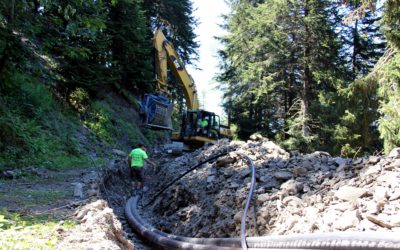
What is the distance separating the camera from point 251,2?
2930cm

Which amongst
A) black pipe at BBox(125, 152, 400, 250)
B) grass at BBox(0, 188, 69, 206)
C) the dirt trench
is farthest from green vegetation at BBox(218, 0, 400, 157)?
grass at BBox(0, 188, 69, 206)

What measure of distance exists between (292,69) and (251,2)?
1008cm

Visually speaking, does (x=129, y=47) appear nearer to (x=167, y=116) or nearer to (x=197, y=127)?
(x=167, y=116)

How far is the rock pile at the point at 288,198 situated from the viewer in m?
4.52

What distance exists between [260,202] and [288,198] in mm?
557

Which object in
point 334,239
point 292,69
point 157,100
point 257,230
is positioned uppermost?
point 292,69

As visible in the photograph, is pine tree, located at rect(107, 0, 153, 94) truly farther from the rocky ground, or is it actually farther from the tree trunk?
the rocky ground

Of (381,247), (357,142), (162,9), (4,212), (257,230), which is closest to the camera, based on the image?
(381,247)

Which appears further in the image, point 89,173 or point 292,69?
point 292,69

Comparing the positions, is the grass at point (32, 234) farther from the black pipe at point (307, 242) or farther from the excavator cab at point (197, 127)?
the excavator cab at point (197, 127)

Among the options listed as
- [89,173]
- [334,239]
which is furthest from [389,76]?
[89,173]

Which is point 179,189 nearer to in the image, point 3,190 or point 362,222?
point 3,190

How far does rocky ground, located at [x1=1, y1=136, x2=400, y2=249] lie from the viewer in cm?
445

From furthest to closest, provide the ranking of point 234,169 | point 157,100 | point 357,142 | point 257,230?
point 357,142 → point 157,100 → point 234,169 → point 257,230
